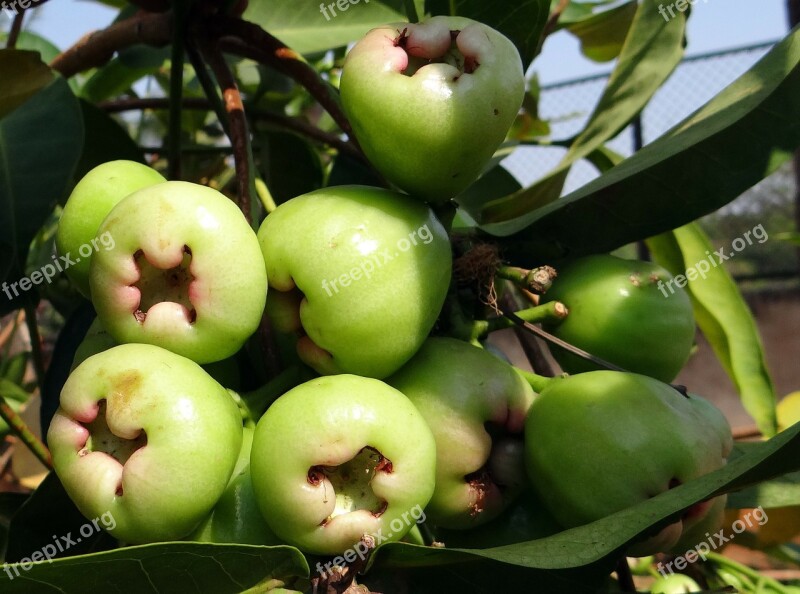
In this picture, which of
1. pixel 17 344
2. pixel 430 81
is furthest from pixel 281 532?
pixel 17 344

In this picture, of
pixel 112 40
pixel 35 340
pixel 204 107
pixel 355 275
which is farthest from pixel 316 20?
pixel 355 275

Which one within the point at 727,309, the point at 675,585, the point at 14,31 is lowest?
the point at 675,585

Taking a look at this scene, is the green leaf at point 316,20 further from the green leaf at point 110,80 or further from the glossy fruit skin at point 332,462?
the glossy fruit skin at point 332,462

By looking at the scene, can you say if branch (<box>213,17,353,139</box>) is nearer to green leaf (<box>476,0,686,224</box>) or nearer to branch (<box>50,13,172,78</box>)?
branch (<box>50,13,172,78</box>)

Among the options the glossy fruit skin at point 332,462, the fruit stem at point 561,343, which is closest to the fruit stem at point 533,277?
the fruit stem at point 561,343

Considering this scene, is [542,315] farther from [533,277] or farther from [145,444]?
[145,444]

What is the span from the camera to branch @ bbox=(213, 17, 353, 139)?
0.73 metres

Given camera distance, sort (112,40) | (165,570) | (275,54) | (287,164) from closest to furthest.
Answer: (165,570) < (275,54) < (112,40) < (287,164)

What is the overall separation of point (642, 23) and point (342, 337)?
0.61 meters

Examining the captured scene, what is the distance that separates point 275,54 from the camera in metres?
0.78

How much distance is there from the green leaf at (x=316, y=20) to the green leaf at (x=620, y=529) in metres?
0.76

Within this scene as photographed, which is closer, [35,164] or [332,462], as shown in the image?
[332,462]

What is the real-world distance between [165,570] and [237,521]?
81mm

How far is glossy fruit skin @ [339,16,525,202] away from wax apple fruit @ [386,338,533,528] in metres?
0.13
